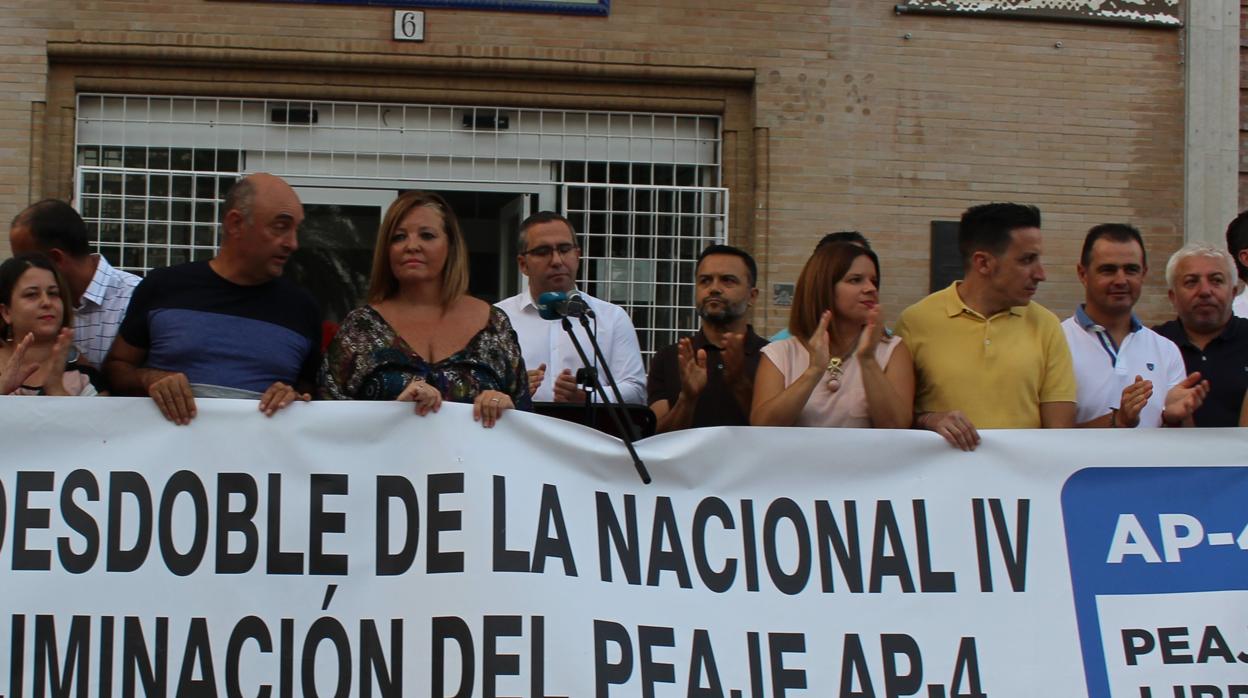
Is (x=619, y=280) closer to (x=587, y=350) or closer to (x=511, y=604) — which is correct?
(x=587, y=350)

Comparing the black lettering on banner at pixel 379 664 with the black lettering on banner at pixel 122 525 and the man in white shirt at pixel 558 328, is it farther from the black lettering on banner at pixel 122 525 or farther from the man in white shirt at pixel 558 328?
the man in white shirt at pixel 558 328

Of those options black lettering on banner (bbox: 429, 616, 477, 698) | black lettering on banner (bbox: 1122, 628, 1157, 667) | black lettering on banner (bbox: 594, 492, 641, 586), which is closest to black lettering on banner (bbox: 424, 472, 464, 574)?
black lettering on banner (bbox: 429, 616, 477, 698)

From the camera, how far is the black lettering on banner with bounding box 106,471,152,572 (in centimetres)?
393

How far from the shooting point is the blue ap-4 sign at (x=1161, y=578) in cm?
412

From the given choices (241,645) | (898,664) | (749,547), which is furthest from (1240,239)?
(241,645)

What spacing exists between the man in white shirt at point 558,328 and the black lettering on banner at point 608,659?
1.85m

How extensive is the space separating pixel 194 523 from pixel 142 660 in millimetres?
401

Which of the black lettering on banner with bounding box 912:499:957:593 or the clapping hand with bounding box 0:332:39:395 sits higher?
the clapping hand with bounding box 0:332:39:395

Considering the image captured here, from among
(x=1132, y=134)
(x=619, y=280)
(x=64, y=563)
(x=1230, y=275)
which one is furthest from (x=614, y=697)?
(x=1132, y=134)

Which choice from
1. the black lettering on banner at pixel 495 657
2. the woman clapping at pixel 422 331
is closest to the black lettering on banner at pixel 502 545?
the black lettering on banner at pixel 495 657

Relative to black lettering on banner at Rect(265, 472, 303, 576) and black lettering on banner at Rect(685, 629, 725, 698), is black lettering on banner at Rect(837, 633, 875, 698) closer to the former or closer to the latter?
black lettering on banner at Rect(685, 629, 725, 698)

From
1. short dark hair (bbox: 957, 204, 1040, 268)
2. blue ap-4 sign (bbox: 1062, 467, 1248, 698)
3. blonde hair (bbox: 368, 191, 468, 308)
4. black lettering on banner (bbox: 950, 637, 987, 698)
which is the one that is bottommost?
black lettering on banner (bbox: 950, 637, 987, 698)

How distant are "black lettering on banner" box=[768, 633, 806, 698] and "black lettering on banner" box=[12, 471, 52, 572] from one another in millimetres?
2070

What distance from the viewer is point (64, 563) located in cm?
393
